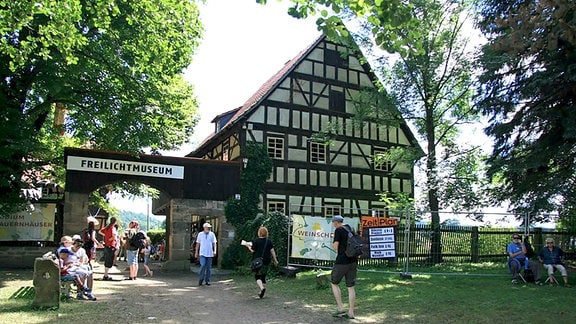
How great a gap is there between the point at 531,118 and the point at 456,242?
4227 millimetres

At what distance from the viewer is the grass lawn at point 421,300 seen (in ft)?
26.4

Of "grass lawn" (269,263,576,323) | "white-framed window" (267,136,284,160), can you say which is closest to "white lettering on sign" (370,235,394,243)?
"grass lawn" (269,263,576,323)

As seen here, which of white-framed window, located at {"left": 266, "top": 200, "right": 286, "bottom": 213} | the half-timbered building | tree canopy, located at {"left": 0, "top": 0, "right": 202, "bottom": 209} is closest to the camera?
tree canopy, located at {"left": 0, "top": 0, "right": 202, "bottom": 209}

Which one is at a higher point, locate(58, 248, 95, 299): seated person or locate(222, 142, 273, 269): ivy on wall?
locate(222, 142, 273, 269): ivy on wall

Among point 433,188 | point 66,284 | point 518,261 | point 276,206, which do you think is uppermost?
point 433,188

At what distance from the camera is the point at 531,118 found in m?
13.9

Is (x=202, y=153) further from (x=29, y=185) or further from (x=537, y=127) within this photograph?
(x=537, y=127)

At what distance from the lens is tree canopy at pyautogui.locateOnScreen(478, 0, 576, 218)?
1270 cm

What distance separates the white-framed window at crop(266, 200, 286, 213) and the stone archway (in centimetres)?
222

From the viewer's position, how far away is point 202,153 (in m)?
29.2

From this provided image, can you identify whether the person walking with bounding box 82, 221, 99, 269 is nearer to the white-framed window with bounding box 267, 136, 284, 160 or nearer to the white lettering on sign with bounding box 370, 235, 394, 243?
the white lettering on sign with bounding box 370, 235, 394, 243

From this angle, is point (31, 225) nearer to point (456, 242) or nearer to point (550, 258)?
point (456, 242)

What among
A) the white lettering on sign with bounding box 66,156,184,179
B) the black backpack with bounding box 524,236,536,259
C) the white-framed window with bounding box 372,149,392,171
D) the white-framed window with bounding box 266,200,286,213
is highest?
the white-framed window with bounding box 372,149,392,171

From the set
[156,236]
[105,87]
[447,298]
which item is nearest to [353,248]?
[447,298]
